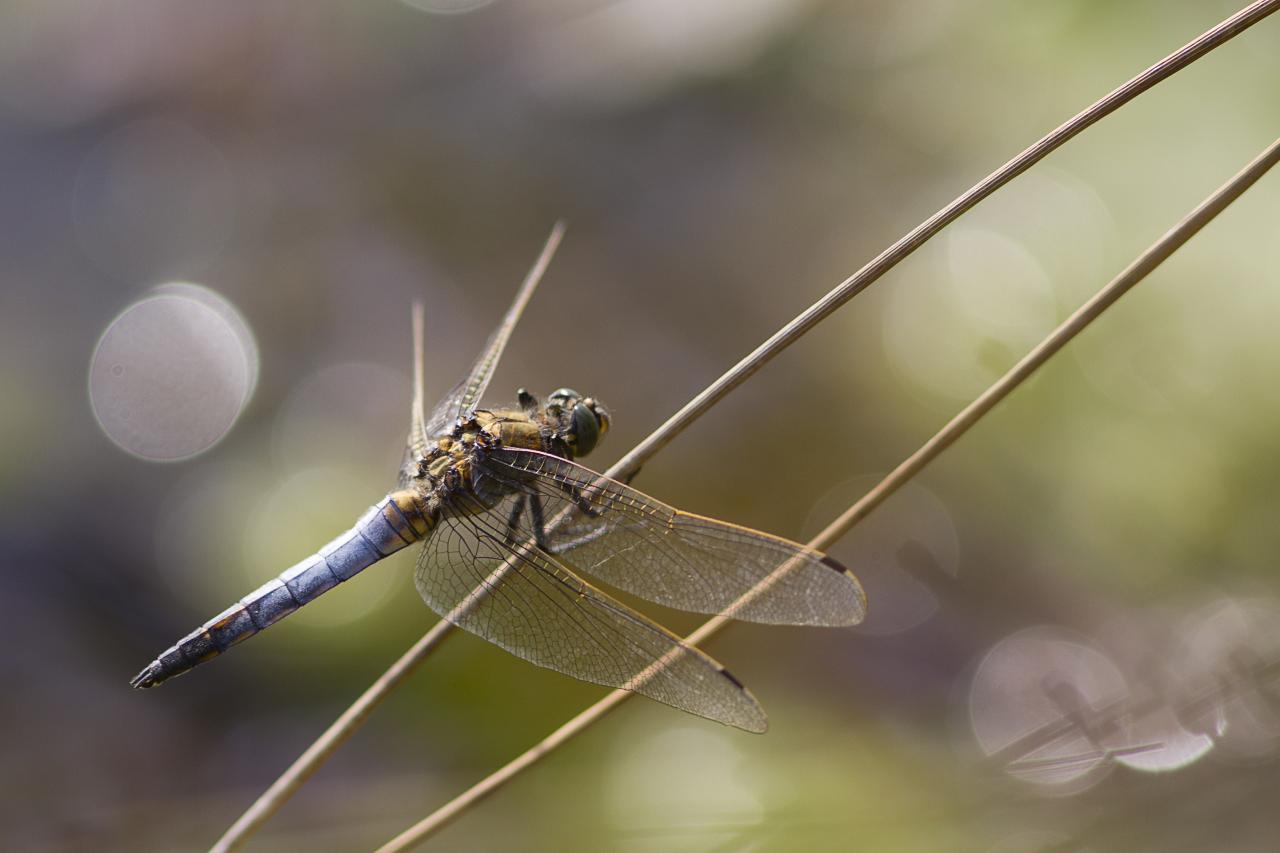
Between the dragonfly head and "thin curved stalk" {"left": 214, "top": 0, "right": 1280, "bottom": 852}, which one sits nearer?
"thin curved stalk" {"left": 214, "top": 0, "right": 1280, "bottom": 852}

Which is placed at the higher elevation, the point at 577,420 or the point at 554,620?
the point at 577,420

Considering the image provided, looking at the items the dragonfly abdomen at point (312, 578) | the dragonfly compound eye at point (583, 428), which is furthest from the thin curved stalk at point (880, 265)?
the dragonfly abdomen at point (312, 578)

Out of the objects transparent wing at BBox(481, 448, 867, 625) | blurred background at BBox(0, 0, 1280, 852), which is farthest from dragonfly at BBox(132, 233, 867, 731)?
blurred background at BBox(0, 0, 1280, 852)

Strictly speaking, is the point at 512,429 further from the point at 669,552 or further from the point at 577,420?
the point at 669,552

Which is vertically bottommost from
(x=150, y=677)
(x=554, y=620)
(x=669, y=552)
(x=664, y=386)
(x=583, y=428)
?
(x=150, y=677)

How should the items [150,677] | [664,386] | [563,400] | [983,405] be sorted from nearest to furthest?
[983,405] < [150,677] < [563,400] < [664,386]

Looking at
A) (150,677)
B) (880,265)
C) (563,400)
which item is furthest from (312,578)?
(880,265)

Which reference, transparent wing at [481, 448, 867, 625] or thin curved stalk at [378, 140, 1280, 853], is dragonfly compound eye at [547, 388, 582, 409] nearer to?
transparent wing at [481, 448, 867, 625]

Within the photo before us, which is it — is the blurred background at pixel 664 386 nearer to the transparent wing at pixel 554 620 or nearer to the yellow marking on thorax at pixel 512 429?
the transparent wing at pixel 554 620
